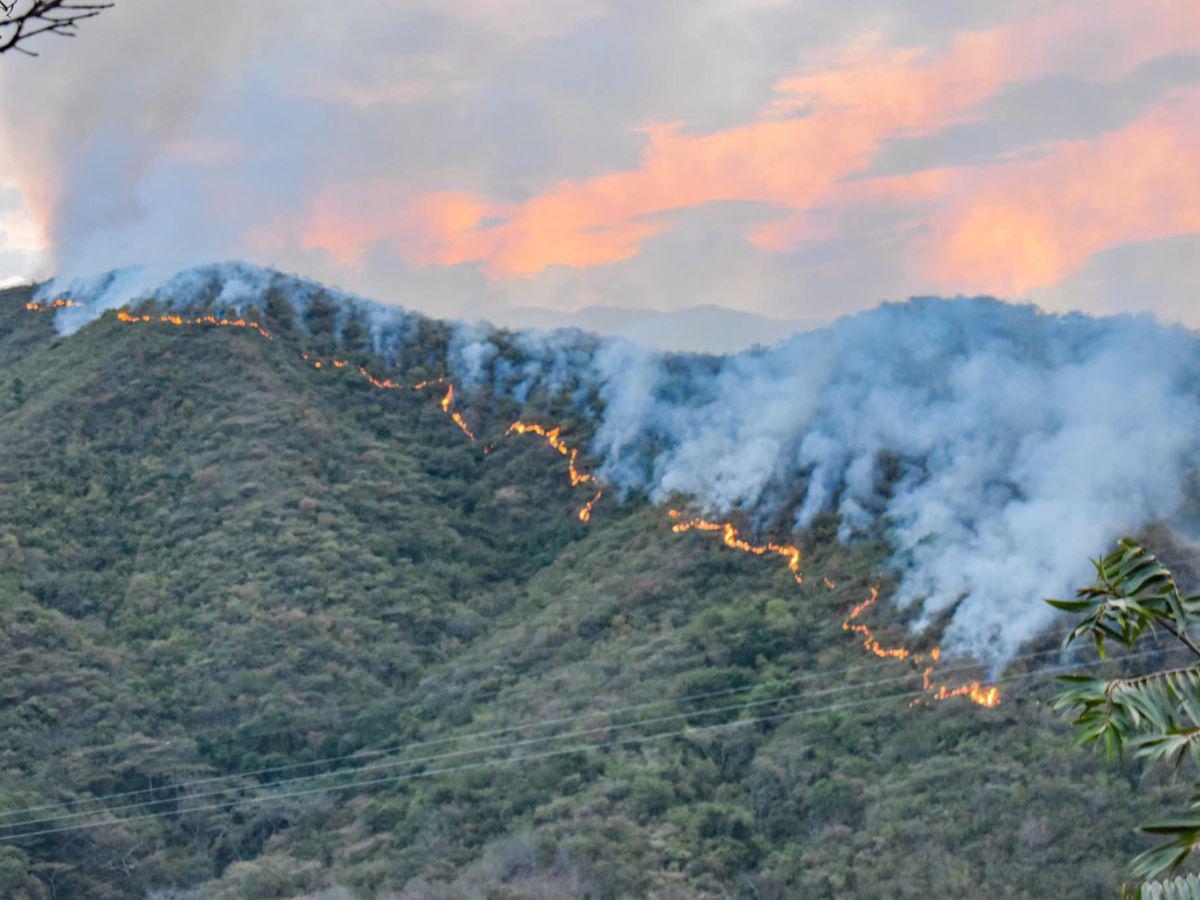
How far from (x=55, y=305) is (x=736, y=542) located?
4672 cm

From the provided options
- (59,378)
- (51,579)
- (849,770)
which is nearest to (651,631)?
(849,770)

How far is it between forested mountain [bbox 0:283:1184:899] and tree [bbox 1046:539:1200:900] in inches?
1165

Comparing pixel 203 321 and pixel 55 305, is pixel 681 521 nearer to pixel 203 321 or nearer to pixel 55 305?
pixel 203 321

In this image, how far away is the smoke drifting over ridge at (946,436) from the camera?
51.3 m

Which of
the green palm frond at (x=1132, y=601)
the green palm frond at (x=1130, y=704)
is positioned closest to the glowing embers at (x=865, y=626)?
the green palm frond at (x=1132, y=601)

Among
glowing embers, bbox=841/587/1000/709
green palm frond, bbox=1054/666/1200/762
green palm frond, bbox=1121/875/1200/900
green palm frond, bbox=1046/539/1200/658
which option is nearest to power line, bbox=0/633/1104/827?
glowing embers, bbox=841/587/1000/709

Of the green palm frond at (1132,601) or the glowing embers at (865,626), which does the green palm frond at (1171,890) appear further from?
the glowing embers at (865,626)

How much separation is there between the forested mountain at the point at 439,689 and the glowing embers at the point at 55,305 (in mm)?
13874

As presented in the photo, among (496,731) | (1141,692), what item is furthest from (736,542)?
(1141,692)

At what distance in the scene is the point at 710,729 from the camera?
49594 millimetres

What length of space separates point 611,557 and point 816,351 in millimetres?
12455

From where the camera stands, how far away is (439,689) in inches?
2192

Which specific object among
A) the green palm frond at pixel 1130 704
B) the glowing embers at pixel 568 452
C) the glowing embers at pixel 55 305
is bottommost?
the green palm frond at pixel 1130 704

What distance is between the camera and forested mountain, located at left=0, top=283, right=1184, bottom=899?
43.7m
